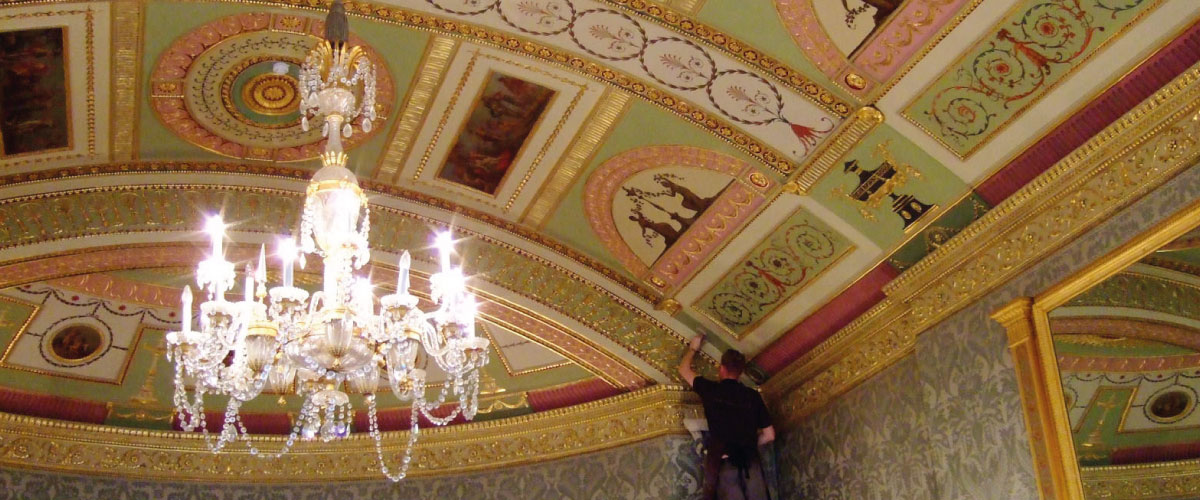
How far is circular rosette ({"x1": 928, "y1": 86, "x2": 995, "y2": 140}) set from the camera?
6504 mm

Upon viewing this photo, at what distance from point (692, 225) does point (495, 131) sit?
1.47m

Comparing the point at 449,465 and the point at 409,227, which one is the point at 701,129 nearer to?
the point at 409,227

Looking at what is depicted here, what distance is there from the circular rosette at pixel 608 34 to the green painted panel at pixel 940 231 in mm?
1992

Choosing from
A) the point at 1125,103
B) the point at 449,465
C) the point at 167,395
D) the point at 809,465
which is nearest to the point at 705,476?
the point at 809,465

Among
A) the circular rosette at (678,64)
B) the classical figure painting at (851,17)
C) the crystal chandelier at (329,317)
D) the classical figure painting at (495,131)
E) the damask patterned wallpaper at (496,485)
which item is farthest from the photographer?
the damask patterned wallpaper at (496,485)

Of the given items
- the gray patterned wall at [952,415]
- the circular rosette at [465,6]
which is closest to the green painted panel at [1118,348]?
the gray patterned wall at [952,415]

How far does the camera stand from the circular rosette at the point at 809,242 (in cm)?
788

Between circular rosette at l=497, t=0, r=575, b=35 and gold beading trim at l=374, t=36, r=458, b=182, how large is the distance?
1.33ft

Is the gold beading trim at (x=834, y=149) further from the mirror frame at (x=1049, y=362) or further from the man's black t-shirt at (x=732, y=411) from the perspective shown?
the man's black t-shirt at (x=732, y=411)

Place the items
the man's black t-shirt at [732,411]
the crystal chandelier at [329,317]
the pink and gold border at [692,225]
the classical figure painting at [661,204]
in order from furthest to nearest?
the man's black t-shirt at [732,411] < the classical figure painting at [661,204] < the pink and gold border at [692,225] < the crystal chandelier at [329,317]

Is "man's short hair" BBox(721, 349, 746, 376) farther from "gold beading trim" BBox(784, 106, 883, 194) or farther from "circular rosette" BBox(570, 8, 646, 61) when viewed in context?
"circular rosette" BBox(570, 8, 646, 61)

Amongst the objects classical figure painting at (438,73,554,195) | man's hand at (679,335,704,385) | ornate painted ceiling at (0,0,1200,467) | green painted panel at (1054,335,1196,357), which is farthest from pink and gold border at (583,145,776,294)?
green painted panel at (1054,335,1196,357)

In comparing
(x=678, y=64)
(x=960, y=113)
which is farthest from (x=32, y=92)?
(x=960, y=113)

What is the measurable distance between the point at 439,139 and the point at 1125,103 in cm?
416
